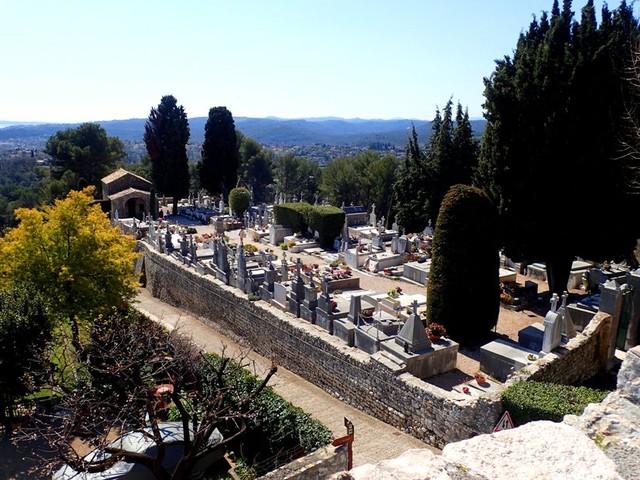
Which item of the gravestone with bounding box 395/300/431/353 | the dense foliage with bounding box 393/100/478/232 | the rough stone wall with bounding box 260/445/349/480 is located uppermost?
the dense foliage with bounding box 393/100/478/232

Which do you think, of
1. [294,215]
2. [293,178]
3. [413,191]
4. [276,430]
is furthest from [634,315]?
[293,178]

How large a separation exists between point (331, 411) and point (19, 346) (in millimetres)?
9016

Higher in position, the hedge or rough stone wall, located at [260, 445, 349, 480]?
the hedge

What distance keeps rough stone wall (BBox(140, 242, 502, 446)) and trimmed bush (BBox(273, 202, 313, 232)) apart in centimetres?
848

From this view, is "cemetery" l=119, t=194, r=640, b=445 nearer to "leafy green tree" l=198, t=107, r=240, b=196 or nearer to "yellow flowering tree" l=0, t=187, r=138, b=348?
"yellow flowering tree" l=0, t=187, r=138, b=348

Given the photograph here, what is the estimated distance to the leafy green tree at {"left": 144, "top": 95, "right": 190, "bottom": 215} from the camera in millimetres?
42000

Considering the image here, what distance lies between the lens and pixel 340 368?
13922 millimetres

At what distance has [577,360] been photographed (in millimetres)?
11617

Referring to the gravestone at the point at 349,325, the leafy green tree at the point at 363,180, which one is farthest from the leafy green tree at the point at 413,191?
the gravestone at the point at 349,325

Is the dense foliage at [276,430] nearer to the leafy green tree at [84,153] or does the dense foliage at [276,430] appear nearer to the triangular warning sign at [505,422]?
the triangular warning sign at [505,422]

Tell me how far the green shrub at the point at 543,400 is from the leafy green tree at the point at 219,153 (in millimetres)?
36719

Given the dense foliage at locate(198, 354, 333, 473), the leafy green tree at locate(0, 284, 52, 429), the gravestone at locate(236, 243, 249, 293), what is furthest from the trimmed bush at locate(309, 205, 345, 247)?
the leafy green tree at locate(0, 284, 52, 429)

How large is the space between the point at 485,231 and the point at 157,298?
18.8 m

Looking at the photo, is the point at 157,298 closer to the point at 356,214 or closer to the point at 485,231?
the point at 356,214
